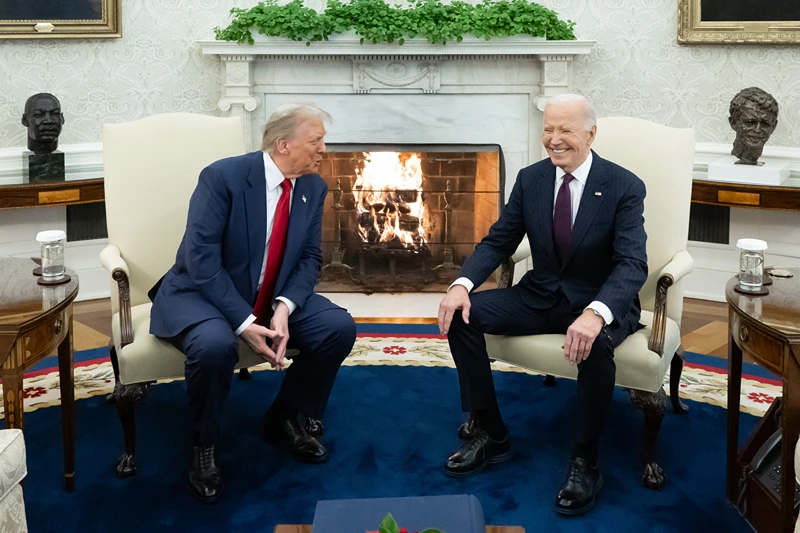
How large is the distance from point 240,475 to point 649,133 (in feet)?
6.74

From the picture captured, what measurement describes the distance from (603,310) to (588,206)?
1.35ft

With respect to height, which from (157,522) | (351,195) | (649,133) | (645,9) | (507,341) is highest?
(645,9)

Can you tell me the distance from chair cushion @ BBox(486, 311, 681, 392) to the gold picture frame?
3.39 meters

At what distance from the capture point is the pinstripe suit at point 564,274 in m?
3.08

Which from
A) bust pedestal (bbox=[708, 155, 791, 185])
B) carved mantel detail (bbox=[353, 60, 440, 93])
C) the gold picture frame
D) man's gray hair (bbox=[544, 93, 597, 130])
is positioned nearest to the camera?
man's gray hair (bbox=[544, 93, 597, 130])

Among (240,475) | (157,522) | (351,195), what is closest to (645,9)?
(351,195)

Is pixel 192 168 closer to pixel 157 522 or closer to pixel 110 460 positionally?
pixel 110 460

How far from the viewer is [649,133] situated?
3539 millimetres

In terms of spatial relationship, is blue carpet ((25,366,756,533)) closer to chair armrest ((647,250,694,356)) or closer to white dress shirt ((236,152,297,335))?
chair armrest ((647,250,694,356))

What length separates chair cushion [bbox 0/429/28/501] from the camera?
2123mm

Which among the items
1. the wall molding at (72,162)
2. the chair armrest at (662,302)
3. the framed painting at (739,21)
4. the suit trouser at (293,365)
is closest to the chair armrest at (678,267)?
the chair armrest at (662,302)

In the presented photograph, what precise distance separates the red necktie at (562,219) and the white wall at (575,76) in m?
2.34

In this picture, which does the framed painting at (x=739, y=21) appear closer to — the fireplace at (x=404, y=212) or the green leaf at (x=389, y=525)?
the fireplace at (x=404, y=212)

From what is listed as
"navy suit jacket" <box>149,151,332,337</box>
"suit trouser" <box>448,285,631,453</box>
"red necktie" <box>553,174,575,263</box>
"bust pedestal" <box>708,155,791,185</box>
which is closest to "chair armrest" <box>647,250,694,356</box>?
"suit trouser" <box>448,285,631,453</box>
